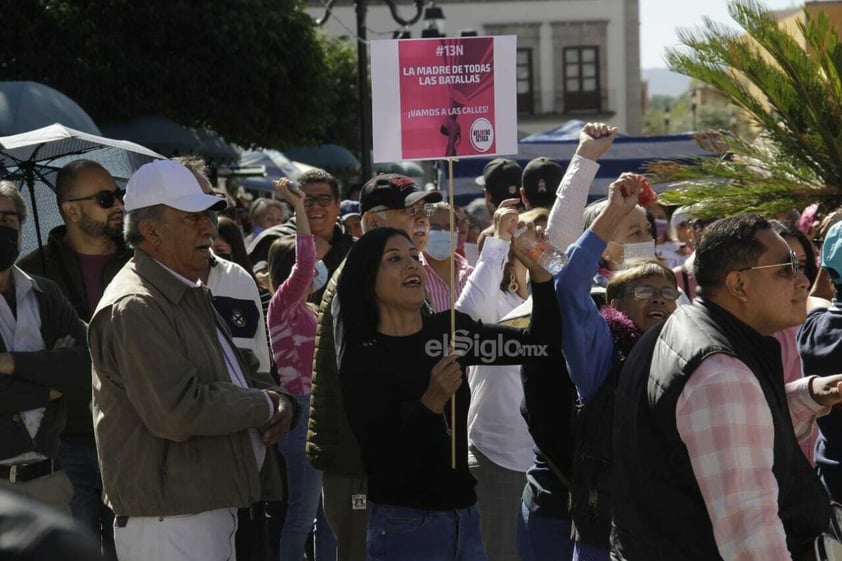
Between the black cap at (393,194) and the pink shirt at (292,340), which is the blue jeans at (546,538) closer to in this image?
the black cap at (393,194)

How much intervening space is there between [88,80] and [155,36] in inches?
62.2

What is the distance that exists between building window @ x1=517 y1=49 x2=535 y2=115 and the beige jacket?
57262 mm

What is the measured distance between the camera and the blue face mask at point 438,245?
22.5ft

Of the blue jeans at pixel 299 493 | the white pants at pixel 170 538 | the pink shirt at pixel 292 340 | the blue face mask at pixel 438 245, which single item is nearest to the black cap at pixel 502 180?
the blue face mask at pixel 438 245

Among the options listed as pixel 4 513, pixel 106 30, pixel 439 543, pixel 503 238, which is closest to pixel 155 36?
pixel 106 30

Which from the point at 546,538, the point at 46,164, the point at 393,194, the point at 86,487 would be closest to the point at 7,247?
the point at 86,487

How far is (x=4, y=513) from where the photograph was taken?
1620 mm

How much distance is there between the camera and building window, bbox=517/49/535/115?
203 ft

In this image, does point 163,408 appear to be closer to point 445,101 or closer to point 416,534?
point 416,534

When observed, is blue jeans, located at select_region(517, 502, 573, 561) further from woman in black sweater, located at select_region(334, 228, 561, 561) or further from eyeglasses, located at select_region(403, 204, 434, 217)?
eyeglasses, located at select_region(403, 204, 434, 217)

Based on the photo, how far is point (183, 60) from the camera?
19844 mm

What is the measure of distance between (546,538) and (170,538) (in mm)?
1363

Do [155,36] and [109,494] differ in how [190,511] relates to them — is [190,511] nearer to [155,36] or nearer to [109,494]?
[109,494]

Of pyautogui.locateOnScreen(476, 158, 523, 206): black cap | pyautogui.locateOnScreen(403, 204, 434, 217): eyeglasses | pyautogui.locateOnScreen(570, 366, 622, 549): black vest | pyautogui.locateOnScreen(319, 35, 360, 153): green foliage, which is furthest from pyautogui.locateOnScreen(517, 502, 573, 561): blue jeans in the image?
pyautogui.locateOnScreen(319, 35, 360, 153): green foliage
